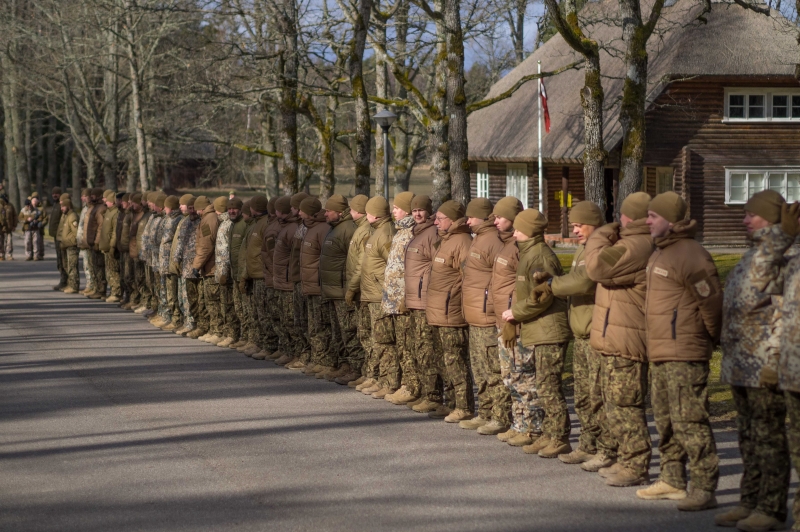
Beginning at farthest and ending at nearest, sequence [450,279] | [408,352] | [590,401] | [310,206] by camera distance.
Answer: [310,206], [408,352], [450,279], [590,401]

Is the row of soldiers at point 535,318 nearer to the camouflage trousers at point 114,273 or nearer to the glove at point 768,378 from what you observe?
the glove at point 768,378

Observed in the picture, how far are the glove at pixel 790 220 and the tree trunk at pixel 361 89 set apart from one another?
15.9 meters

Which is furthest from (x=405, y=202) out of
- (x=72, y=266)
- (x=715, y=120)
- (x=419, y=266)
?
(x=715, y=120)

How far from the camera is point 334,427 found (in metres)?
11.1

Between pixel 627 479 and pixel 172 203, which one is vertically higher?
pixel 172 203

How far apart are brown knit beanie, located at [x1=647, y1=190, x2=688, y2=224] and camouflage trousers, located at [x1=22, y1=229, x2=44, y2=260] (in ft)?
91.0

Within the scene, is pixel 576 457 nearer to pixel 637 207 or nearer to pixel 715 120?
pixel 637 207

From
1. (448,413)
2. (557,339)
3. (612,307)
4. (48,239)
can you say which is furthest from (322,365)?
(48,239)

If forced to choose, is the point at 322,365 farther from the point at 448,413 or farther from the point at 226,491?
the point at 226,491

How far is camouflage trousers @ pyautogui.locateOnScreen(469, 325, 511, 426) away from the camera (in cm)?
1065

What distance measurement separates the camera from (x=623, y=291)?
8703 mm

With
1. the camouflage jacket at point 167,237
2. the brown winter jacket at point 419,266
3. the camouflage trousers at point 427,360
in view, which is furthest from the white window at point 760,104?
the camouflage trousers at point 427,360

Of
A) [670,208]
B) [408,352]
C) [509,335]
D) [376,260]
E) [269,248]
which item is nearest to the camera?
[670,208]

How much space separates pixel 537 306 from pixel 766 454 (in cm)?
268
